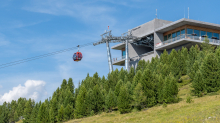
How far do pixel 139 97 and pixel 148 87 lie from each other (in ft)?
7.27

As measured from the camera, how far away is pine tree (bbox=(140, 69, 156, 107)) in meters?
36.6

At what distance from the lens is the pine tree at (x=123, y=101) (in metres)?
37.4

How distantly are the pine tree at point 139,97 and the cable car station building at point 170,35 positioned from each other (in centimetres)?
2061

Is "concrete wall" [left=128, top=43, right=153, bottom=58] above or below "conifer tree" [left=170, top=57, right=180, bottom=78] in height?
above

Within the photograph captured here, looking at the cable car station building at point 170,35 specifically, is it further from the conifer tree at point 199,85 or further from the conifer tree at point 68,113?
the conifer tree at point 68,113


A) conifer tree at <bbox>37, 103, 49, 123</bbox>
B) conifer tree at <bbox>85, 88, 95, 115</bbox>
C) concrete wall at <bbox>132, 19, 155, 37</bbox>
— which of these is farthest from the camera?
concrete wall at <bbox>132, 19, 155, 37</bbox>

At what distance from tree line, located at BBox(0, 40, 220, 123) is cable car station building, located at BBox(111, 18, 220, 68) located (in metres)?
3.54

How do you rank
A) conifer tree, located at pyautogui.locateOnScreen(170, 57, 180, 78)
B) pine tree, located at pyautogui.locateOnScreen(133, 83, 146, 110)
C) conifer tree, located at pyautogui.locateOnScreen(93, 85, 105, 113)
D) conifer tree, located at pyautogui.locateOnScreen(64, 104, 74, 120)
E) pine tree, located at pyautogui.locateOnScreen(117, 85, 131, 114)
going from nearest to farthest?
pine tree, located at pyautogui.locateOnScreen(133, 83, 146, 110) < pine tree, located at pyautogui.locateOnScreen(117, 85, 131, 114) < conifer tree, located at pyautogui.locateOnScreen(93, 85, 105, 113) < conifer tree, located at pyautogui.locateOnScreen(64, 104, 74, 120) < conifer tree, located at pyautogui.locateOnScreen(170, 57, 180, 78)

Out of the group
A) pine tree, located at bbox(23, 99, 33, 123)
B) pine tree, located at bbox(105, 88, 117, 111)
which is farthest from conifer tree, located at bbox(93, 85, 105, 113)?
pine tree, located at bbox(23, 99, 33, 123)

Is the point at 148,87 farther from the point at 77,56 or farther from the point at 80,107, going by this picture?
the point at 77,56

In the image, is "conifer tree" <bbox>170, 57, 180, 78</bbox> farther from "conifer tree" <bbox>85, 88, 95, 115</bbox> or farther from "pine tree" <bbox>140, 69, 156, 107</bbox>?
"conifer tree" <bbox>85, 88, 95, 115</bbox>

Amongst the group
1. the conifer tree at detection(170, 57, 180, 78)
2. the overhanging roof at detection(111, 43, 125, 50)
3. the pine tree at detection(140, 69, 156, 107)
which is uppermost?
the overhanging roof at detection(111, 43, 125, 50)

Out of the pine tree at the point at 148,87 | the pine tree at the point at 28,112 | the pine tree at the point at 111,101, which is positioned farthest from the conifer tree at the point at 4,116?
the pine tree at the point at 148,87

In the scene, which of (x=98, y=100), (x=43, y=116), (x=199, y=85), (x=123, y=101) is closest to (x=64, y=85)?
(x=43, y=116)
